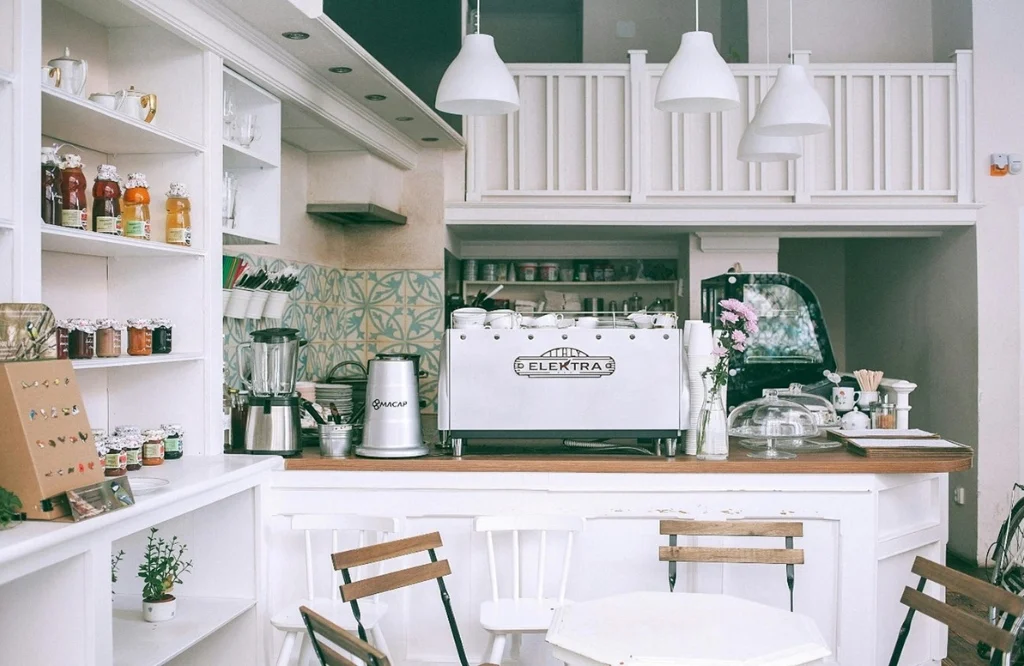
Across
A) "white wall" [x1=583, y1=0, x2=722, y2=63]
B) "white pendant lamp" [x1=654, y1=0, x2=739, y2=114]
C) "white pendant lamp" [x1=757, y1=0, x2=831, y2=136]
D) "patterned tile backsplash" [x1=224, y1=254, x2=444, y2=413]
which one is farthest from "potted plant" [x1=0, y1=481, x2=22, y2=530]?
"white wall" [x1=583, y1=0, x2=722, y2=63]

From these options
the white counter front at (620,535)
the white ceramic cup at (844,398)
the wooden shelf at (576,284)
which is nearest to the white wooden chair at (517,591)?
the white counter front at (620,535)

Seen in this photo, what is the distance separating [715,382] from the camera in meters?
3.47

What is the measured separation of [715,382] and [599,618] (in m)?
1.26

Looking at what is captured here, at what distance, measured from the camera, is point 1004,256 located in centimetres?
579

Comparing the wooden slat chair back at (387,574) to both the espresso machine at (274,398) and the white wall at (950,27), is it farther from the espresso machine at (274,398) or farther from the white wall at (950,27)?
the white wall at (950,27)

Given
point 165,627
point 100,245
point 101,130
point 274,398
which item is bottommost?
point 165,627

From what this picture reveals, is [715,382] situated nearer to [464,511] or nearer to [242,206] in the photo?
[464,511]

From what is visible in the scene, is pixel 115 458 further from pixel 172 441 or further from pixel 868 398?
pixel 868 398

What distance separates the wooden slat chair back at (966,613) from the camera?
2248mm

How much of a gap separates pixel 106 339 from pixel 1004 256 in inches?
206

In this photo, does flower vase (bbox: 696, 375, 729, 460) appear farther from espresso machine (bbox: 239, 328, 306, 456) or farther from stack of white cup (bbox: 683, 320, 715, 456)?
espresso machine (bbox: 239, 328, 306, 456)

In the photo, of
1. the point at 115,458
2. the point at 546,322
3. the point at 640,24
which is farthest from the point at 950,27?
the point at 115,458

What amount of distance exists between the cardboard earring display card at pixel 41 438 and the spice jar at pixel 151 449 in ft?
2.59

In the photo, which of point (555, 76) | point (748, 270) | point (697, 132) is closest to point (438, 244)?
point (555, 76)
